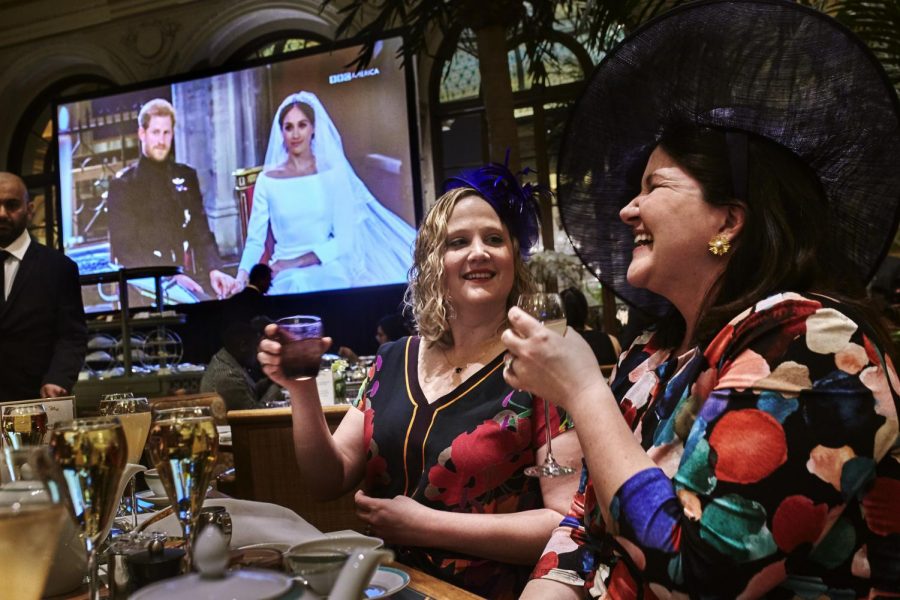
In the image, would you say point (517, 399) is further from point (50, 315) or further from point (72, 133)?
point (72, 133)

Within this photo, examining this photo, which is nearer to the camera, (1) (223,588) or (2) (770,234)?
(1) (223,588)

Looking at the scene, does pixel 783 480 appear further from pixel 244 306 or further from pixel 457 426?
pixel 244 306

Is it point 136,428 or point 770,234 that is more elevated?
point 770,234

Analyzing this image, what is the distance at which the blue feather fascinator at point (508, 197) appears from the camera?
6.96 ft

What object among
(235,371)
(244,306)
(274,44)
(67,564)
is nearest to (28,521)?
(67,564)

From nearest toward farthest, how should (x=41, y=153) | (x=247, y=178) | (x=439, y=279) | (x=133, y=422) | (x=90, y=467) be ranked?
1. (x=90, y=467)
2. (x=133, y=422)
3. (x=439, y=279)
4. (x=247, y=178)
5. (x=41, y=153)

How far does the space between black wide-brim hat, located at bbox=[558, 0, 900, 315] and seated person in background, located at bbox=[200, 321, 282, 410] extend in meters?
3.42

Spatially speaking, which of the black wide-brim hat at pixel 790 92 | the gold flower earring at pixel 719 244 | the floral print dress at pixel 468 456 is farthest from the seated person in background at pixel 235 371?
the gold flower earring at pixel 719 244

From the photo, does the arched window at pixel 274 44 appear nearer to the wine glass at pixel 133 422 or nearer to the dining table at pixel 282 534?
the wine glass at pixel 133 422

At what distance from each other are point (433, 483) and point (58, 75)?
1040 centimetres

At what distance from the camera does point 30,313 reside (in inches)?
160

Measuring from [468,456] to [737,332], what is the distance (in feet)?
2.72

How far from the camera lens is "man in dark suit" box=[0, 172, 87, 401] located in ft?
13.2

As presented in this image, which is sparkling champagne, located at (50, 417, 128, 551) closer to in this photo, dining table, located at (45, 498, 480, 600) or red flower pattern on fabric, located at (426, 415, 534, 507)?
dining table, located at (45, 498, 480, 600)
